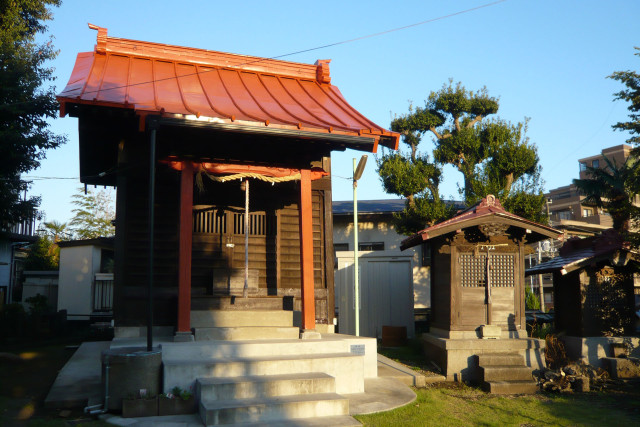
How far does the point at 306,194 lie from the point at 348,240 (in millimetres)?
13564

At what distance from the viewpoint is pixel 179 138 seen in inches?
368

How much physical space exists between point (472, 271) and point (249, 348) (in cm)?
537

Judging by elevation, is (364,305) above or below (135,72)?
below

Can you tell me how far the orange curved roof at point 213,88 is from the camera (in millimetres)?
8954

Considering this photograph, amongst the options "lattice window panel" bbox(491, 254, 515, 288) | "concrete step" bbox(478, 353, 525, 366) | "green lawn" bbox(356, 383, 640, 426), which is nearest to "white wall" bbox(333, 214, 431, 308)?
"lattice window panel" bbox(491, 254, 515, 288)

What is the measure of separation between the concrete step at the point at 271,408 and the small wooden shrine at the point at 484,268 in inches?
184

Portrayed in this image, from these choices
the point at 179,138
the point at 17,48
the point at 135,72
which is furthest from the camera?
the point at 17,48

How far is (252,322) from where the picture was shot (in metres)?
10.0

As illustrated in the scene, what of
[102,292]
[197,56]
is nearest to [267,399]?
[197,56]

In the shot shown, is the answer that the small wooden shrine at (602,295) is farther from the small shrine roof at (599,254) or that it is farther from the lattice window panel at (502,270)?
the lattice window panel at (502,270)

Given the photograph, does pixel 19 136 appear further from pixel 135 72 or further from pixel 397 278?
pixel 397 278

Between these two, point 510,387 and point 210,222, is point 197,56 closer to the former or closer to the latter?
point 210,222

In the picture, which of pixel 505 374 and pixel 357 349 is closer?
pixel 357 349

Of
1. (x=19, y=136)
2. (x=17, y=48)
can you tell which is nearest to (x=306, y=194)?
(x=19, y=136)
